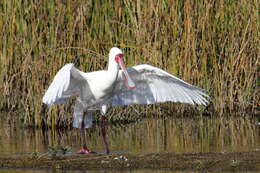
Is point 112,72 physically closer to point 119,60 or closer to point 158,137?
point 119,60

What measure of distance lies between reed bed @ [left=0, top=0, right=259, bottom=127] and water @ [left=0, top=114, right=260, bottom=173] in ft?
1.31

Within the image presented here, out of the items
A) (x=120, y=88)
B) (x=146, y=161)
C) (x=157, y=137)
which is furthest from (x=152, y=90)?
(x=146, y=161)

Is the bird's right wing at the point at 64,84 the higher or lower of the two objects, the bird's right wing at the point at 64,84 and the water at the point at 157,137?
the higher

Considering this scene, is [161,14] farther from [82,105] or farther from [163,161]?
[163,161]

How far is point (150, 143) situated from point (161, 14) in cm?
284

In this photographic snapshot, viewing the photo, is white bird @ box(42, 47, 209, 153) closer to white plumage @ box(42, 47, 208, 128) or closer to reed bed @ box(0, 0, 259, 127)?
white plumage @ box(42, 47, 208, 128)

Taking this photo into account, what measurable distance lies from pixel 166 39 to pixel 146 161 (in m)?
4.09

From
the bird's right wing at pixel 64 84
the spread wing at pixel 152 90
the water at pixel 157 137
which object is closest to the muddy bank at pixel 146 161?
the water at pixel 157 137

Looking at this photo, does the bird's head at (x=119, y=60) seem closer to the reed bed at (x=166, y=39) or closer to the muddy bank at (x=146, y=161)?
the muddy bank at (x=146, y=161)

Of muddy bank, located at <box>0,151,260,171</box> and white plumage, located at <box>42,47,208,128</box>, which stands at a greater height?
white plumage, located at <box>42,47,208,128</box>

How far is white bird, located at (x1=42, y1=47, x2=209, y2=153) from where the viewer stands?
35.2ft

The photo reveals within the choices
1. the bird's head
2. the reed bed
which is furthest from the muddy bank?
the reed bed

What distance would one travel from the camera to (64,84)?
9.56 meters

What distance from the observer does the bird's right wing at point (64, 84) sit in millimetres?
9383
